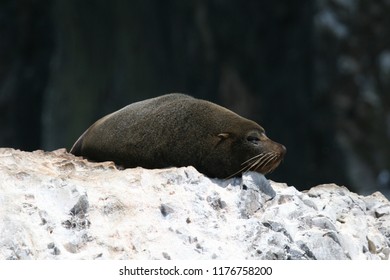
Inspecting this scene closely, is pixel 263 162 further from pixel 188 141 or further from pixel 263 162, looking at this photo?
pixel 188 141

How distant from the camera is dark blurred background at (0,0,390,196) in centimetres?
2309

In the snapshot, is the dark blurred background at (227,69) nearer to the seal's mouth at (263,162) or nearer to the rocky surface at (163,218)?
the seal's mouth at (263,162)

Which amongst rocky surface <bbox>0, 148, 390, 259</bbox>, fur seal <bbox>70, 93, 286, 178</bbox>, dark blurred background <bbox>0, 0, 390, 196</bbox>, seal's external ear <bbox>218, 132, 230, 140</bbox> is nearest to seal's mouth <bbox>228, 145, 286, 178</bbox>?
fur seal <bbox>70, 93, 286, 178</bbox>

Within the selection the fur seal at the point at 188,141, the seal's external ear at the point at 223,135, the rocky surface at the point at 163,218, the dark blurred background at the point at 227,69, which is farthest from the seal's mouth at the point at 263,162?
the dark blurred background at the point at 227,69

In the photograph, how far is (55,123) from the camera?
25469 mm

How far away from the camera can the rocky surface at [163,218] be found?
284 inches

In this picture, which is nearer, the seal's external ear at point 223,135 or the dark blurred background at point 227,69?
the seal's external ear at point 223,135

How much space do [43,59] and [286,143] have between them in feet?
23.1

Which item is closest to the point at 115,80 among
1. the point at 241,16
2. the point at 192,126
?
the point at 241,16

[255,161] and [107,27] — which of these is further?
[107,27]

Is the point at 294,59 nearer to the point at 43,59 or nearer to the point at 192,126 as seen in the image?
the point at 43,59

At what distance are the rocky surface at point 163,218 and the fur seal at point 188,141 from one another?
19.7 inches

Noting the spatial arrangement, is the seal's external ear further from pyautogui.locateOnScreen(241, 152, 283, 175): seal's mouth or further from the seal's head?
pyautogui.locateOnScreen(241, 152, 283, 175): seal's mouth

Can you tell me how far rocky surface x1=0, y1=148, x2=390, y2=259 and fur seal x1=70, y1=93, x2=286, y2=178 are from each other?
501 mm
